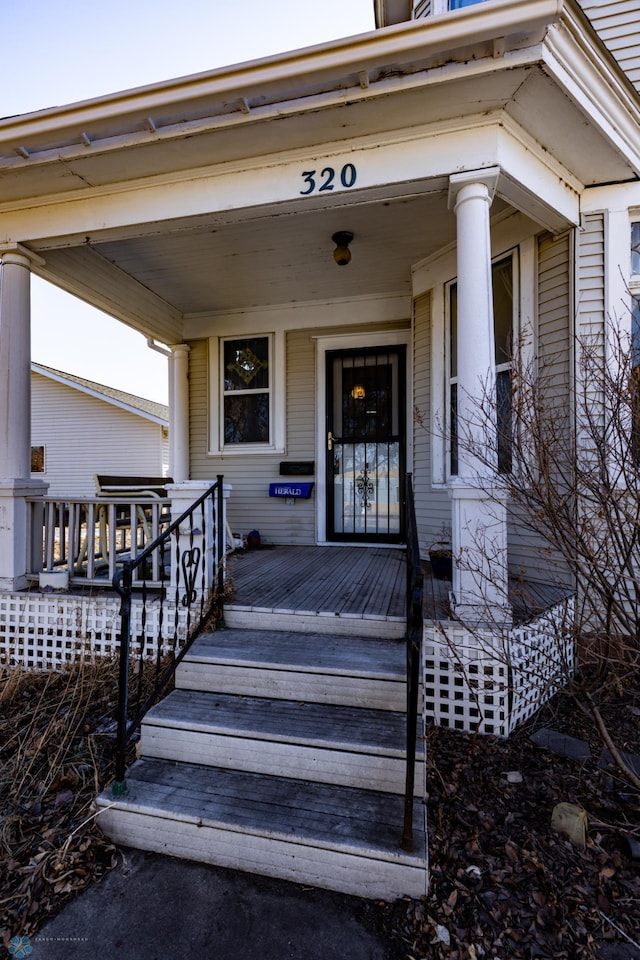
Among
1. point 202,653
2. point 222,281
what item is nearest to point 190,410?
point 222,281

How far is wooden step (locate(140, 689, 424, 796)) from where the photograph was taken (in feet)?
6.45

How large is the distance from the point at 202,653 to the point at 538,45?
367cm

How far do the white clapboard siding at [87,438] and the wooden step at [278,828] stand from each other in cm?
1292

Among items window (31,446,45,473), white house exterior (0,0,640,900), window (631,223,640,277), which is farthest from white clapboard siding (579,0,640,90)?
window (31,446,45,473)

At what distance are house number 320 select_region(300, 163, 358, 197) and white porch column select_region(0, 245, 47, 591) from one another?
233 cm

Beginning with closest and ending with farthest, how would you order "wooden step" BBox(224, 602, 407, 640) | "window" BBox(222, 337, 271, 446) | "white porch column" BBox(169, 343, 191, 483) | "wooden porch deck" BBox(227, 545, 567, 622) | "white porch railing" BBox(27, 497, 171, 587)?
"wooden step" BBox(224, 602, 407, 640), "wooden porch deck" BBox(227, 545, 567, 622), "white porch railing" BBox(27, 497, 171, 587), "window" BBox(222, 337, 271, 446), "white porch column" BBox(169, 343, 191, 483)

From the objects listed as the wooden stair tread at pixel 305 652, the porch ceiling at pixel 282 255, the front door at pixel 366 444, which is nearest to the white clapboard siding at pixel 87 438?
the porch ceiling at pixel 282 255

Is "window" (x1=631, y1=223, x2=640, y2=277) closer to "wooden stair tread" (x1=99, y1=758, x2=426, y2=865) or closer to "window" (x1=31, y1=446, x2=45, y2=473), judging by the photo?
"wooden stair tread" (x1=99, y1=758, x2=426, y2=865)

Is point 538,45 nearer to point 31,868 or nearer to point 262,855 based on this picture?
point 262,855

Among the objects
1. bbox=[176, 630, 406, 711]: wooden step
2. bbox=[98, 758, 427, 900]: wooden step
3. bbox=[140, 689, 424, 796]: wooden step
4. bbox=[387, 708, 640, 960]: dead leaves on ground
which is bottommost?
bbox=[387, 708, 640, 960]: dead leaves on ground

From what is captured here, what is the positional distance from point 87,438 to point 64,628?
40.9 feet

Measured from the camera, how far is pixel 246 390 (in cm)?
579

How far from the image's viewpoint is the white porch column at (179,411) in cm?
586

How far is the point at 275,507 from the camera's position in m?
5.61
